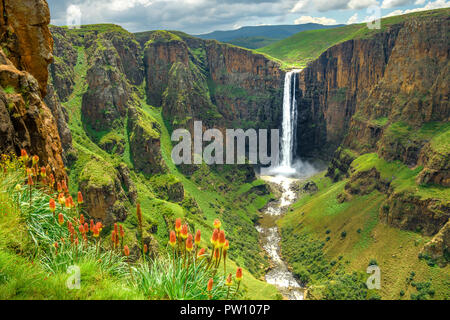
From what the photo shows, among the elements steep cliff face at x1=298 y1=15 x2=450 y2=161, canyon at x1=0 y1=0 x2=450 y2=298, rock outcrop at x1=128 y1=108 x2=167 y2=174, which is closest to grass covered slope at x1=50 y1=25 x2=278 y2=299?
canyon at x1=0 y1=0 x2=450 y2=298

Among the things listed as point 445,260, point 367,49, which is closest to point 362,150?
point 367,49

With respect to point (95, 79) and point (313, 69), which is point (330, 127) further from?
point (95, 79)

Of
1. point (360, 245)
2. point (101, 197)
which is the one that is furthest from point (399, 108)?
point (101, 197)

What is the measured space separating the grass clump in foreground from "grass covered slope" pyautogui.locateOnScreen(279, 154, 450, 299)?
51124mm

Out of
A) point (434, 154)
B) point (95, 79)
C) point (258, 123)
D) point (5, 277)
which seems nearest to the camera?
point (5, 277)

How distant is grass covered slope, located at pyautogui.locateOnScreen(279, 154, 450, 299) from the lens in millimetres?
50062

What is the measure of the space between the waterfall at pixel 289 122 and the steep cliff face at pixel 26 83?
407 feet

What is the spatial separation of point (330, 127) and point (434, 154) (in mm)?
70350

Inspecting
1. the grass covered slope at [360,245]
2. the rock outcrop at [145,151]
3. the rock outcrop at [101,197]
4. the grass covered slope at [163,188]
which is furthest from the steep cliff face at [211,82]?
the rock outcrop at [101,197]

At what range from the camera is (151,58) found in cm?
12950

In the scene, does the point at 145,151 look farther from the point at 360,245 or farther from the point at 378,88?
the point at 378,88

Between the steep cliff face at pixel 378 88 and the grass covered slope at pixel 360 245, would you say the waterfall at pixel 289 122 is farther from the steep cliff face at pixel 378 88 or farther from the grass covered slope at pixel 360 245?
the grass covered slope at pixel 360 245

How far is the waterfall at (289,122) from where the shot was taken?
445 ft

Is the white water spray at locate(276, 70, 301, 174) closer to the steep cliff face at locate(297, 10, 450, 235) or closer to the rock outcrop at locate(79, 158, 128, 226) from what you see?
the steep cliff face at locate(297, 10, 450, 235)
